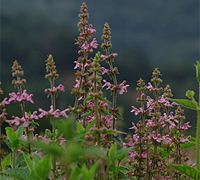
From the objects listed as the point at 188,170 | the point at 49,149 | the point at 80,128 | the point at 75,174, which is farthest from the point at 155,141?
the point at 49,149

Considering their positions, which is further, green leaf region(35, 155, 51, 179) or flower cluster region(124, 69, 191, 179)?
flower cluster region(124, 69, 191, 179)

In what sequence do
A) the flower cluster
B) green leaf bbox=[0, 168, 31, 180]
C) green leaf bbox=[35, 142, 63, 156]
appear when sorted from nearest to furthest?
green leaf bbox=[35, 142, 63, 156] < green leaf bbox=[0, 168, 31, 180] < the flower cluster

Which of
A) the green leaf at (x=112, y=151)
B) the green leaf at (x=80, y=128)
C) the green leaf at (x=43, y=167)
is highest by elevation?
the green leaf at (x=80, y=128)

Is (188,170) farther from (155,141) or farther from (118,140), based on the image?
(118,140)

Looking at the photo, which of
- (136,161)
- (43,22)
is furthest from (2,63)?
(136,161)

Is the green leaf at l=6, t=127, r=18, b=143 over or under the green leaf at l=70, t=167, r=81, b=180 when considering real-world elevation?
over

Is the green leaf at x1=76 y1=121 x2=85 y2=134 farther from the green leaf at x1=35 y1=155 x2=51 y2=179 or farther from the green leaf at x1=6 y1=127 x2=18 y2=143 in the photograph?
the green leaf at x1=35 y1=155 x2=51 y2=179

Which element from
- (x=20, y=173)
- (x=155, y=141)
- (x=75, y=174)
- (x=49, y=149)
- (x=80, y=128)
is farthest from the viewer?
(x=155, y=141)

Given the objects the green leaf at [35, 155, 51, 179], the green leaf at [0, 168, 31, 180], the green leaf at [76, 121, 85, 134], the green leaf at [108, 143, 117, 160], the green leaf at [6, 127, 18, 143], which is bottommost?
the green leaf at [0, 168, 31, 180]

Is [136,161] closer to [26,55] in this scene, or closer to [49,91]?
[49,91]

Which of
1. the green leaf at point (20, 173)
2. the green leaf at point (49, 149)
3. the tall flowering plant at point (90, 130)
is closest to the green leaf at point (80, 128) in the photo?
the tall flowering plant at point (90, 130)

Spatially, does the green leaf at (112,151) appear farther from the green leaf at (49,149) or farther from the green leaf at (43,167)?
the green leaf at (49,149)

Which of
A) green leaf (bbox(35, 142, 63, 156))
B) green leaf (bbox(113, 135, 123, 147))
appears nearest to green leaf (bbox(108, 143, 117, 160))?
green leaf (bbox(113, 135, 123, 147))

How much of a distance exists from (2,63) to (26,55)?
13.6ft
